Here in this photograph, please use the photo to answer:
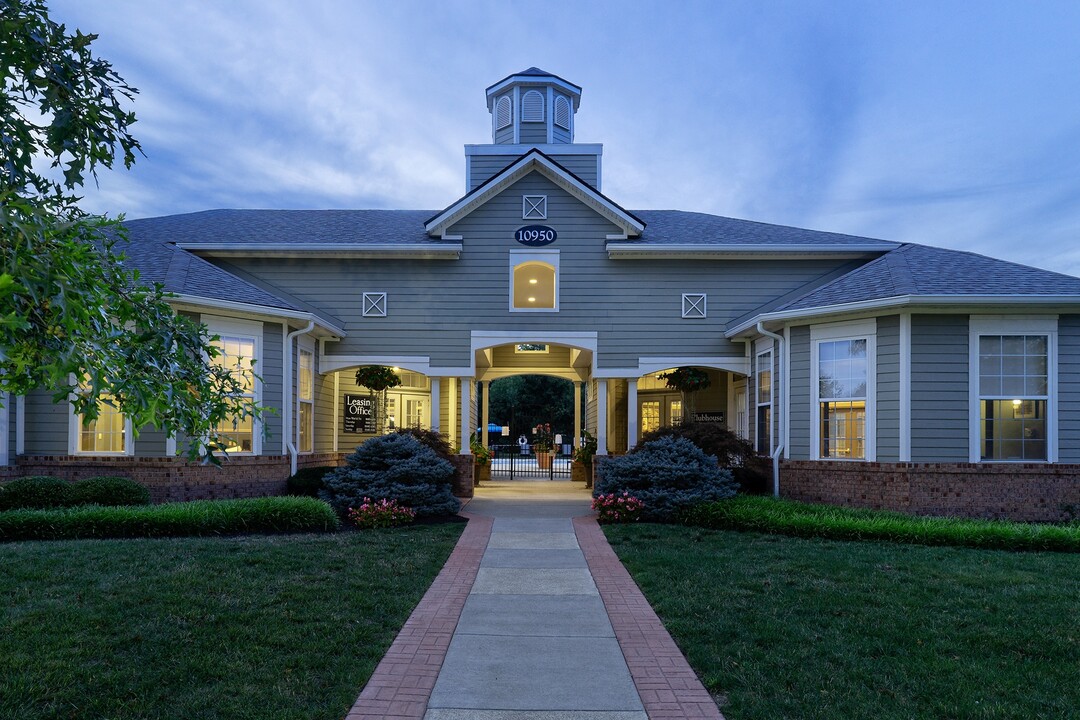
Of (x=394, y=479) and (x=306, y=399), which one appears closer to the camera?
(x=394, y=479)

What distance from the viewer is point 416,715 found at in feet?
13.6

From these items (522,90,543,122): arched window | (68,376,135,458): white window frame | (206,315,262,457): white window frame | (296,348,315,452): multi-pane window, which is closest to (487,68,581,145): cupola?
(522,90,543,122): arched window

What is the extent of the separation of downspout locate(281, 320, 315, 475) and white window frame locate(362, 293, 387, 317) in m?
1.86

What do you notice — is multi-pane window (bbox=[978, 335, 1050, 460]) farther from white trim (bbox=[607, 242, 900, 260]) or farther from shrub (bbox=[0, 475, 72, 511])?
shrub (bbox=[0, 475, 72, 511])

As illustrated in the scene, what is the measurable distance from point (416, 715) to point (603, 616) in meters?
2.63

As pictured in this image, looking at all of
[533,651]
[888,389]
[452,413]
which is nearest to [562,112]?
[452,413]

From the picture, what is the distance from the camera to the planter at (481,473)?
19094 mm

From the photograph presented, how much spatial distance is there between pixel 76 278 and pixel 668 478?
10037mm

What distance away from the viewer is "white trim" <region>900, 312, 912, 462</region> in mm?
11680

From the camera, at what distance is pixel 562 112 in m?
19.6

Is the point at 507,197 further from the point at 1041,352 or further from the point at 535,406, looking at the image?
the point at 535,406

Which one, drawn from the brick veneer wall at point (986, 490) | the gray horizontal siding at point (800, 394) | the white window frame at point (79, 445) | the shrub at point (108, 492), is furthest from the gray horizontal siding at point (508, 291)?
the shrub at point (108, 492)

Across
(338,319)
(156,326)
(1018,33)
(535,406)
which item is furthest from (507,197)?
(535,406)

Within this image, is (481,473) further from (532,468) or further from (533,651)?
(533,651)
